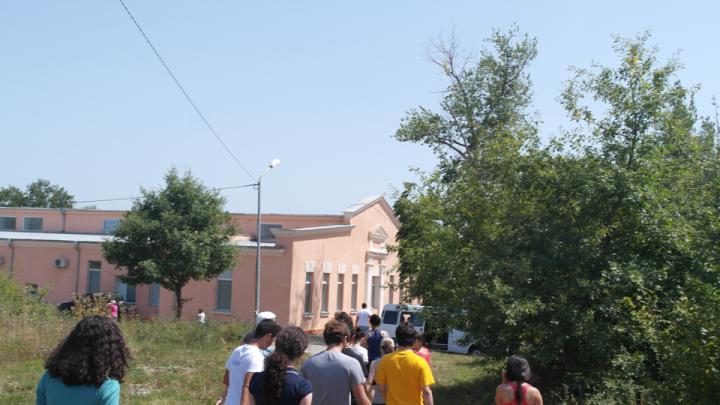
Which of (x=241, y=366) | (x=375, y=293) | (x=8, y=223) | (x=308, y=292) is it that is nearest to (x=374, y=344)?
(x=241, y=366)

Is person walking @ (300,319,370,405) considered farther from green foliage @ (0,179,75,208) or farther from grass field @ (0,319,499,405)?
green foliage @ (0,179,75,208)

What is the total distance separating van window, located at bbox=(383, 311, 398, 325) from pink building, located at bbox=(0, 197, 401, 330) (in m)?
2.29

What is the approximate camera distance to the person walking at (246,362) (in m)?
7.18

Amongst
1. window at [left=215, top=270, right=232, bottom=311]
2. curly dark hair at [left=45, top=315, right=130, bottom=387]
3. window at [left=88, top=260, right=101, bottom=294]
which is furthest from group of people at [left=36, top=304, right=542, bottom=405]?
window at [left=88, top=260, right=101, bottom=294]

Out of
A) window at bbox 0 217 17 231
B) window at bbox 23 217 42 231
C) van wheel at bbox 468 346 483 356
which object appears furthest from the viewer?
window at bbox 0 217 17 231

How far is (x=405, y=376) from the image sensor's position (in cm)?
739

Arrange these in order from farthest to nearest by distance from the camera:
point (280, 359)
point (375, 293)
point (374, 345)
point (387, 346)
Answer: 1. point (375, 293)
2. point (374, 345)
3. point (387, 346)
4. point (280, 359)

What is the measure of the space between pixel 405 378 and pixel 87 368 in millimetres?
3671

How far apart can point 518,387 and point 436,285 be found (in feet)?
29.5

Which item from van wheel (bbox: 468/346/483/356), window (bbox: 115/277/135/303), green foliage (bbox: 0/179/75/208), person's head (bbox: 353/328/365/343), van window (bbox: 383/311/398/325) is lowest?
van wheel (bbox: 468/346/483/356)

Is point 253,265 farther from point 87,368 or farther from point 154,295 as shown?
point 87,368

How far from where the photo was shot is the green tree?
32.8m

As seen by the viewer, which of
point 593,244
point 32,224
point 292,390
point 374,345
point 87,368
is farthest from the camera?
point 32,224

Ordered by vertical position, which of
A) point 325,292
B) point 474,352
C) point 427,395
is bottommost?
point 474,352
